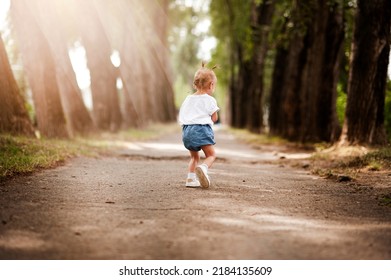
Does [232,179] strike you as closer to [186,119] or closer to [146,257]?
[186,119]

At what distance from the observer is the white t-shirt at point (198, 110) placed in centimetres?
673

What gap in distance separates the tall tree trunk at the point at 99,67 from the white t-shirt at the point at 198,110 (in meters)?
13.5

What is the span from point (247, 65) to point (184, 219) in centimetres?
2891

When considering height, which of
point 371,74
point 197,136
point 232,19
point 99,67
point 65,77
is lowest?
point 197,136

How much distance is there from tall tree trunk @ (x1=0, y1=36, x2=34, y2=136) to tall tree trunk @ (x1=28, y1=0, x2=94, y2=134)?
3.33m

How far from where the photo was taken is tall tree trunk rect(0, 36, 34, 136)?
33.6 ft

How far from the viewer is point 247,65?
1288 inches

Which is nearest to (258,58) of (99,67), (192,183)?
(99,67)

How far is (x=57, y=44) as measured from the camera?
1482 centimetres

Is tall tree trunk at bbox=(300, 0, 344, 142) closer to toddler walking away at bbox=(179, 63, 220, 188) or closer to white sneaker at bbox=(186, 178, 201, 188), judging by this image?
toddler walking away at bbox=(179, 63, 220, 188)

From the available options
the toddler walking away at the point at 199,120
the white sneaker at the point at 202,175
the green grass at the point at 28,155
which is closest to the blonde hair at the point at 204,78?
the toddler walking away at the point at 199,120

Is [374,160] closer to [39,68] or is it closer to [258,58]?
[39,68]

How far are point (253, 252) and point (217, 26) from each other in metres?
31.0

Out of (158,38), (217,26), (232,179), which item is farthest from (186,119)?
(158,38)
